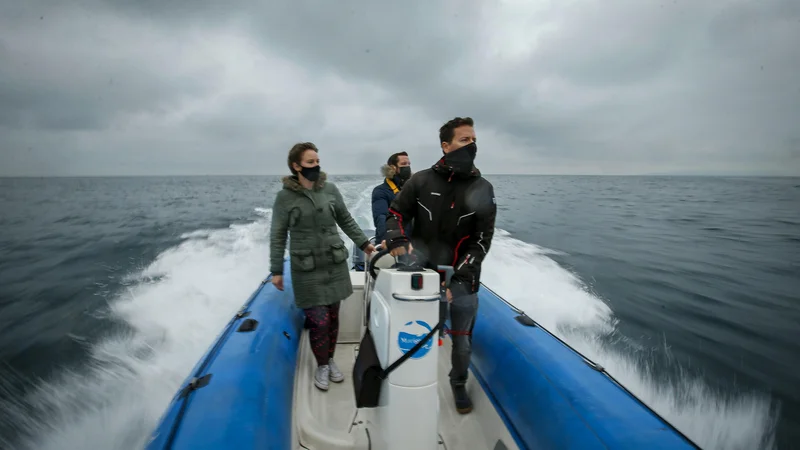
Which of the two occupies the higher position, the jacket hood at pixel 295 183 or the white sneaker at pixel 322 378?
the jacket hood at pixel 295 183

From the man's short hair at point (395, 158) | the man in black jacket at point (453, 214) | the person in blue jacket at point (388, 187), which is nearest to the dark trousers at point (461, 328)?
the man in black jacket at point (453, 214)

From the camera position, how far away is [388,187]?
2992 millimetres

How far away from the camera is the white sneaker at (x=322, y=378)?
2.15 meters

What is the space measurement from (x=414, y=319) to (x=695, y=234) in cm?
1148

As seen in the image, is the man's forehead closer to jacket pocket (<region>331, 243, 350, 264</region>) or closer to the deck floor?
jacket pocket (<region>331, 243, 350, 264</region>)

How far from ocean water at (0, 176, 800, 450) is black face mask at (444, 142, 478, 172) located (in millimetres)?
2940

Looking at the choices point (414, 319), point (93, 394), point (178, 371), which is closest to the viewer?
point (414, 319)

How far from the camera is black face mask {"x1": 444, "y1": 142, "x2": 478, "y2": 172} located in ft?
4.87

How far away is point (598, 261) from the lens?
715cm

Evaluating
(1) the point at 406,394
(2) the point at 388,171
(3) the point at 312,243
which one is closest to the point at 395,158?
(2) the point at 388,171


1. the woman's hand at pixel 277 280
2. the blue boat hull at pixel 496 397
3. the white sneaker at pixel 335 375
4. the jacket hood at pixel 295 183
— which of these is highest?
the jacket hood at pixel 295 183

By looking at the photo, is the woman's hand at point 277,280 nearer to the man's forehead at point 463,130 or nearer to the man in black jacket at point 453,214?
the man in black jacket at point 453,214

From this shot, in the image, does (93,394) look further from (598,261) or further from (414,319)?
(598,261)

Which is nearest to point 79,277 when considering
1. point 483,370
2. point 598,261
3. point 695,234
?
point 483,370
